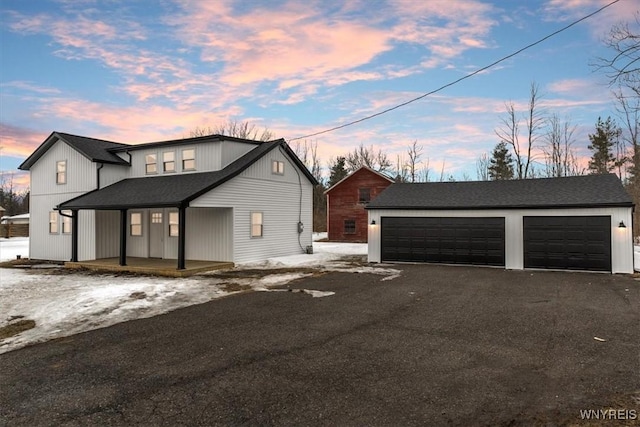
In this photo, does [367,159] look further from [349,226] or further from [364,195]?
[349,226]

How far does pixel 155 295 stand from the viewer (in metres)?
10.0

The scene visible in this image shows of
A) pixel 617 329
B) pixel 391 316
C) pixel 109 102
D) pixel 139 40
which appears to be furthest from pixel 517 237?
pixel 109 102

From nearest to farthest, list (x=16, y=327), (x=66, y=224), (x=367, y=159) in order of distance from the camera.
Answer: (x=16, y=327)
(x=66, y=224)
(x=367, y=159)

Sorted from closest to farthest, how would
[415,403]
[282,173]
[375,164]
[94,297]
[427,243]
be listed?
1. [415,403]
2. [94,297]
3. [427,243]
4. [282,173]
5. [375,164]

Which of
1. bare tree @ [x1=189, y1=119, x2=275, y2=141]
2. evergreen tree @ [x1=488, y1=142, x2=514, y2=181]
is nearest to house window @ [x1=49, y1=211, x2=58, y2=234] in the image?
bare tree @ [x1=189, y1=119, x2=275, y2=141]

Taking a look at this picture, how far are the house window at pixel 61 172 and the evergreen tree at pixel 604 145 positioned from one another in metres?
44.1

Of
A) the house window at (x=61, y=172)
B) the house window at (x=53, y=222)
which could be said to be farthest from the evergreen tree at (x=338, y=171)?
the house window at (x=53, y=222)

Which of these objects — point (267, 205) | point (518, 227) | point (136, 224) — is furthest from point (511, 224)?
point (136, 224)

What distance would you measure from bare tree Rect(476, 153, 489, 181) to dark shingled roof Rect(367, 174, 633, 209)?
2992cm

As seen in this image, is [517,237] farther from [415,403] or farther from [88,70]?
[88,70]

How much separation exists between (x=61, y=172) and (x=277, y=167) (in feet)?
35.8

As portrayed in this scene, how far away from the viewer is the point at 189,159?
17828mm

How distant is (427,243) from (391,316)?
31.3ft

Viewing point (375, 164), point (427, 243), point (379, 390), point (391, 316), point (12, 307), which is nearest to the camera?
point (379, 390)
